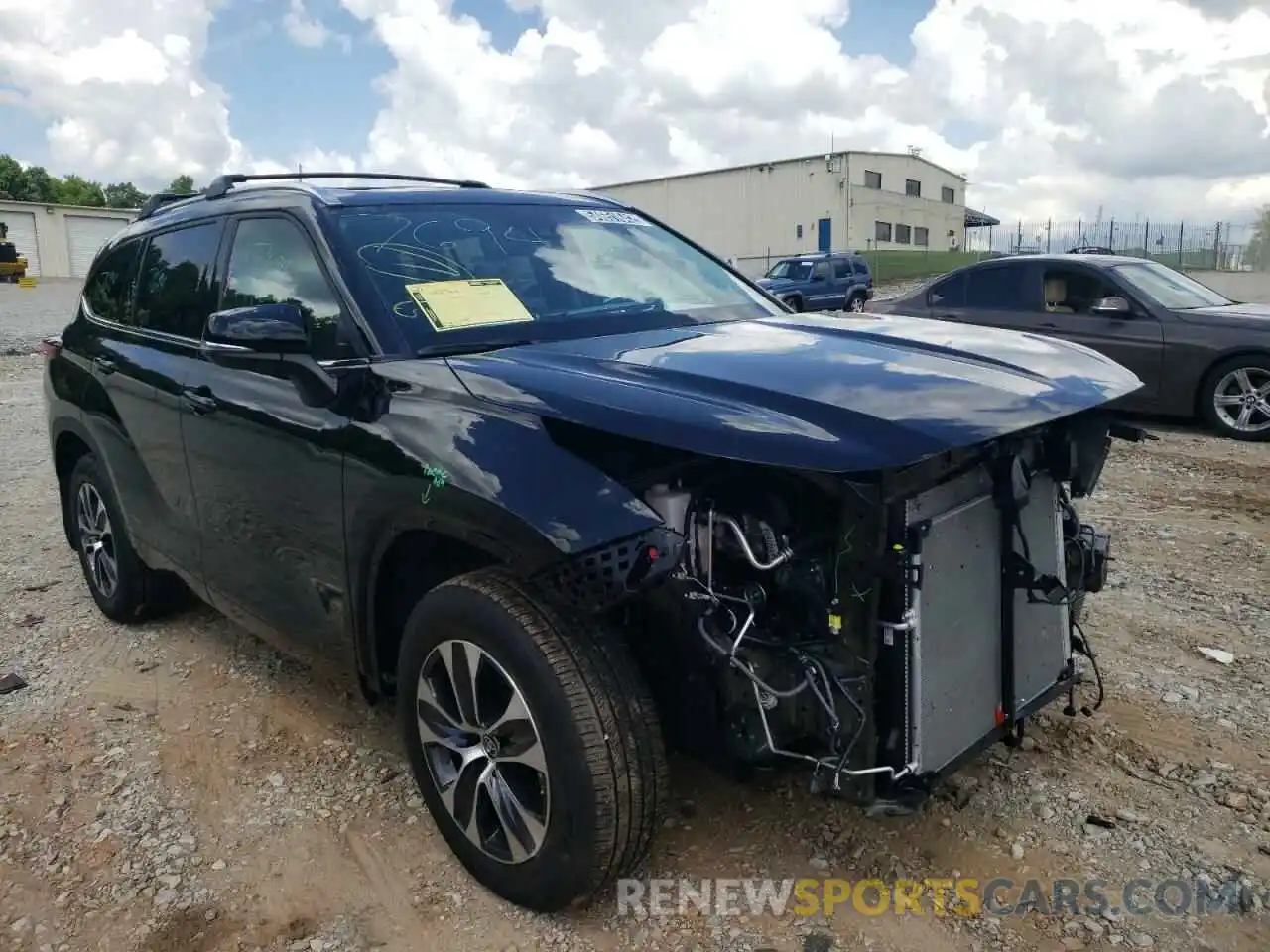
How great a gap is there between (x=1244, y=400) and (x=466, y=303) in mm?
7327

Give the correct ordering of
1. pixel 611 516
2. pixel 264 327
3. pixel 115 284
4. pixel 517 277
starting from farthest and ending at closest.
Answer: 1. pixel 115 284
2. pixel 517 277
3. pixel 264 327
4. pixel 611 516

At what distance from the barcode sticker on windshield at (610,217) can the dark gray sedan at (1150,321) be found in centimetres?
552

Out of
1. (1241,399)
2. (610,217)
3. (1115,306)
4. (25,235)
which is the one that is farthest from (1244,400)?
(25,235)

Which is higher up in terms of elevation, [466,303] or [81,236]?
[81,236]

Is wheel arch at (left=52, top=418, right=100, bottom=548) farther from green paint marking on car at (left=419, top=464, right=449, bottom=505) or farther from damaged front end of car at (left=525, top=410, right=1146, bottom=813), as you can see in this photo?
damaged front end of car at (left=525, top=410, right=1146, bottom=813)

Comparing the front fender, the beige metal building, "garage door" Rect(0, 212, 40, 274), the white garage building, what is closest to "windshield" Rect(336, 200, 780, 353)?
the front fender

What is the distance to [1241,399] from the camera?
8.10m

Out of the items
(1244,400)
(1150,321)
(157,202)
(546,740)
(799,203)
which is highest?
(799,203)

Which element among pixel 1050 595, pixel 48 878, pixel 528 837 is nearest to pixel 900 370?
pixel 1050 595

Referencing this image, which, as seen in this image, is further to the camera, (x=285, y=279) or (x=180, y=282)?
(x=180, y=282)

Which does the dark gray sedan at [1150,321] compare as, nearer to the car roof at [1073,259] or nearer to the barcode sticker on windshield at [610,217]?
the car roof at [1073,259]

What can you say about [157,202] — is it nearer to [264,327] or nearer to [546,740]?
[264,327]

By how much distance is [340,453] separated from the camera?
287 cm

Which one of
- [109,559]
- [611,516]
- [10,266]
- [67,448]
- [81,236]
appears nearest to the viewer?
[611,516]
